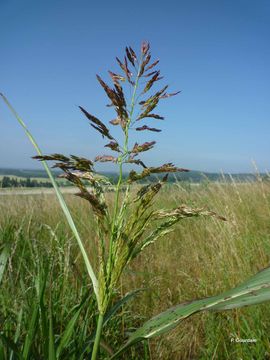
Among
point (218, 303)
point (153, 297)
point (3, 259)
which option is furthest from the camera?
point (153, 297)

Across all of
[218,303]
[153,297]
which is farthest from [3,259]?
[153,297]

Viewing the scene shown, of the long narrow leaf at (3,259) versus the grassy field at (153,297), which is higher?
the long narrow leaf at (3,259)

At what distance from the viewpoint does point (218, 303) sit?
91cm

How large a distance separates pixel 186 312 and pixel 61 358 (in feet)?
2.20

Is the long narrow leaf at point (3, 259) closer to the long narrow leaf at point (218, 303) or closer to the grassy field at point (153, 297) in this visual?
the grassy field at point (153, 297)

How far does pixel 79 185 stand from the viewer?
813 mm

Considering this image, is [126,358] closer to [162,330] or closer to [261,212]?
[162,330]

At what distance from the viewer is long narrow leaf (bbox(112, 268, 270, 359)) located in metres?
0.87

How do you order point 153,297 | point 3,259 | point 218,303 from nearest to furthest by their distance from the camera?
point 218,303
point 3,259
point 153,297

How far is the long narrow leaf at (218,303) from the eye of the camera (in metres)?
0.87

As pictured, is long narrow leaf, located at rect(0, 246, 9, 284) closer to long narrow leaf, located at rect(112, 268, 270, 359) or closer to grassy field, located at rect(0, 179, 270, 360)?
grassy field, located at rect(0, 179, 270, 360)

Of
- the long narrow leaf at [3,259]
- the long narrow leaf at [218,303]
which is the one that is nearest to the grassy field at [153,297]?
the long narrow leaf at [3,259]

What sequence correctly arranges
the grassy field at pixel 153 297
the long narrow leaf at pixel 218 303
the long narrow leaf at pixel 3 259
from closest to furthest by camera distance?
1. the long narrow leaf at pixel 218 303
2. the long narrow leaf at pixel 3 259
3. the grassy field at pixel 153 297

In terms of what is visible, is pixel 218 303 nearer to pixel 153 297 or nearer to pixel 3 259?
pixel 3 259
